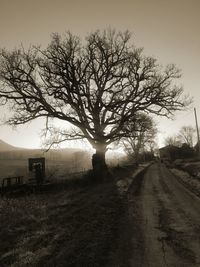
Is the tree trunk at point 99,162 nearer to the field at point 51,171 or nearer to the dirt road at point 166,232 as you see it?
the field at point 51,171

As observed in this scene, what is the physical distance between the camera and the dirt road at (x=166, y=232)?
19.7 feet

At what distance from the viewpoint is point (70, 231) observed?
Result: 864 centimetres

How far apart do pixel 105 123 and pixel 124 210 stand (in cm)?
1403

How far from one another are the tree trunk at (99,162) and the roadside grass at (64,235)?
34.2 feet

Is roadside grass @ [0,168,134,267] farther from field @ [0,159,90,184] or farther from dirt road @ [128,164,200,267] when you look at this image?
field @ [0,159,90,184]

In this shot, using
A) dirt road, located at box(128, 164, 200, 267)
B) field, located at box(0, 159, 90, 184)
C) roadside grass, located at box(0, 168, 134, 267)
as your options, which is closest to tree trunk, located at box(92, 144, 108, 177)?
field, located at box(0, 159, 90, 184)

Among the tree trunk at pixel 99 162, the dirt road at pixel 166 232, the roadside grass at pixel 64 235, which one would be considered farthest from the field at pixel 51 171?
the dirt road at pixel 166 232

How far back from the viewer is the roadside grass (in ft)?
20.4

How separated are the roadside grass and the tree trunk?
34.2 ft

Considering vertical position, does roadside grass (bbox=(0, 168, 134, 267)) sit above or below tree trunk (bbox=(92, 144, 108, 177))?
below

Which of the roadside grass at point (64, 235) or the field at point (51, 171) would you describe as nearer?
the roadside grass at point (64, 235)

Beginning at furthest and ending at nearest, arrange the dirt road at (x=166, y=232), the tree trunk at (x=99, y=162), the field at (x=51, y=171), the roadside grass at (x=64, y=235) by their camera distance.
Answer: the field at (x=51, y=171) → the tree trunk at (x=99, y=162) → the roadside grass at (x=64, y=235) → the dirt road at (x=166, y=232)

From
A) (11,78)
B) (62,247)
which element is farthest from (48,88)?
(62,247)

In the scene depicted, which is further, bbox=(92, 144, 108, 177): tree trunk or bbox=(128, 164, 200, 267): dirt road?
bbox=(92, 144, 108, 177): tree trunk
